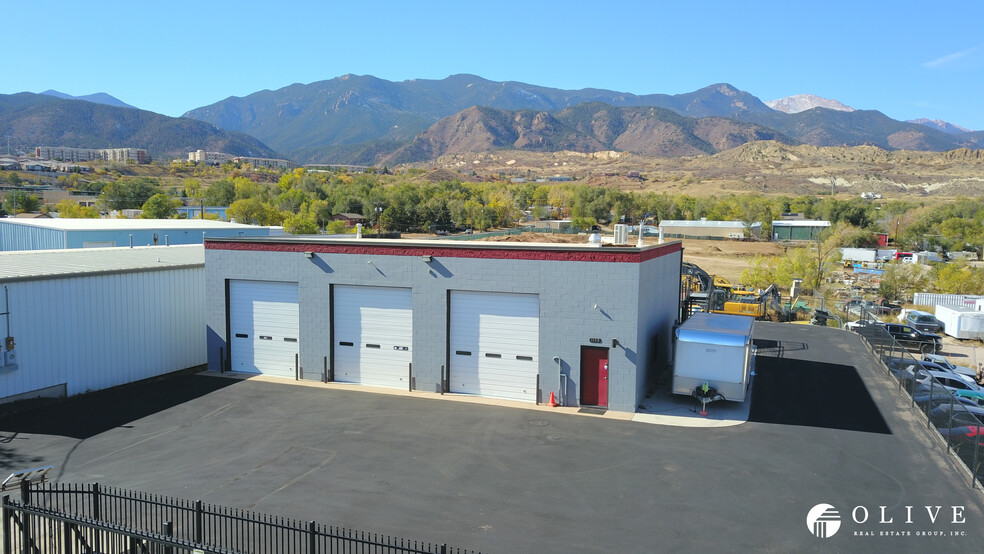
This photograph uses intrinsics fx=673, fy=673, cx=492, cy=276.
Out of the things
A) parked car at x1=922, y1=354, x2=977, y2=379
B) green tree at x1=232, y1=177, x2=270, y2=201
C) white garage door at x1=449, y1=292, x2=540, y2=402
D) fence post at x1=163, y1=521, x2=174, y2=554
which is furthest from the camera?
green tree at x1=232, y1=177, x2=270, y2=201

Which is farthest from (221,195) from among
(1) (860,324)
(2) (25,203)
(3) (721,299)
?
(1) (860,324)

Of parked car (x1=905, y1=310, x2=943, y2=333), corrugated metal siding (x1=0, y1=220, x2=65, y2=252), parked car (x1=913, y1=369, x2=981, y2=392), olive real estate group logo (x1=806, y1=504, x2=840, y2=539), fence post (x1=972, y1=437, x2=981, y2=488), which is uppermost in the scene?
corrugated metal siding (x1=0, y1=220, x2=65, y2=252)

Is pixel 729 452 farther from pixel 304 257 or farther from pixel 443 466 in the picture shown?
pixel 304 257

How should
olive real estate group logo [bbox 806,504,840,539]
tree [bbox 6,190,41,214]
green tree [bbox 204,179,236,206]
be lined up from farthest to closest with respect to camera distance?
green tree [bbox 204,179,236,206] < tree [bbox 6,190,41,214] < olive real estate group logo [bbox 806,504,840,539]

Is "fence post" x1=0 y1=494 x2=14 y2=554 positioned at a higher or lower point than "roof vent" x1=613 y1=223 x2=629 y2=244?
lower

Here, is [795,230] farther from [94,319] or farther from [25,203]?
[25,203]

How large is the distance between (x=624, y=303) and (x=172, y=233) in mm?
32144

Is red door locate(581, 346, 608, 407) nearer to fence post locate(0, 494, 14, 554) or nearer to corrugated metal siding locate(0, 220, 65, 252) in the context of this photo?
fence post locate(0, 494, 14, 554)

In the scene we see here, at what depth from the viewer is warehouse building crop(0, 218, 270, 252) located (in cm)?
3575

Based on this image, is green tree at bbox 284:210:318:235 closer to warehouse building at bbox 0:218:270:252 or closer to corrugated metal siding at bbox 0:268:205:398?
warehouse building at bbox 0:218:270:252

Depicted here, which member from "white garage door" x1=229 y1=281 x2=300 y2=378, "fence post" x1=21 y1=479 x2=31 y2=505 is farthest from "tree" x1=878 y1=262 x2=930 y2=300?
"fence post" x1=21 y1=479 x2=31 y2=505

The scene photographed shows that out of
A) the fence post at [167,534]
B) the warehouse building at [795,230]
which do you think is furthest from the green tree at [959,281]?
Answer: the fence post at [167,534]

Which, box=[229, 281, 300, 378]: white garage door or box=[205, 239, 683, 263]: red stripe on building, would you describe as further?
box=[229, 281, 300, 378]: white garage door

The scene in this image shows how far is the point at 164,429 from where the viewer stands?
1678 cm
